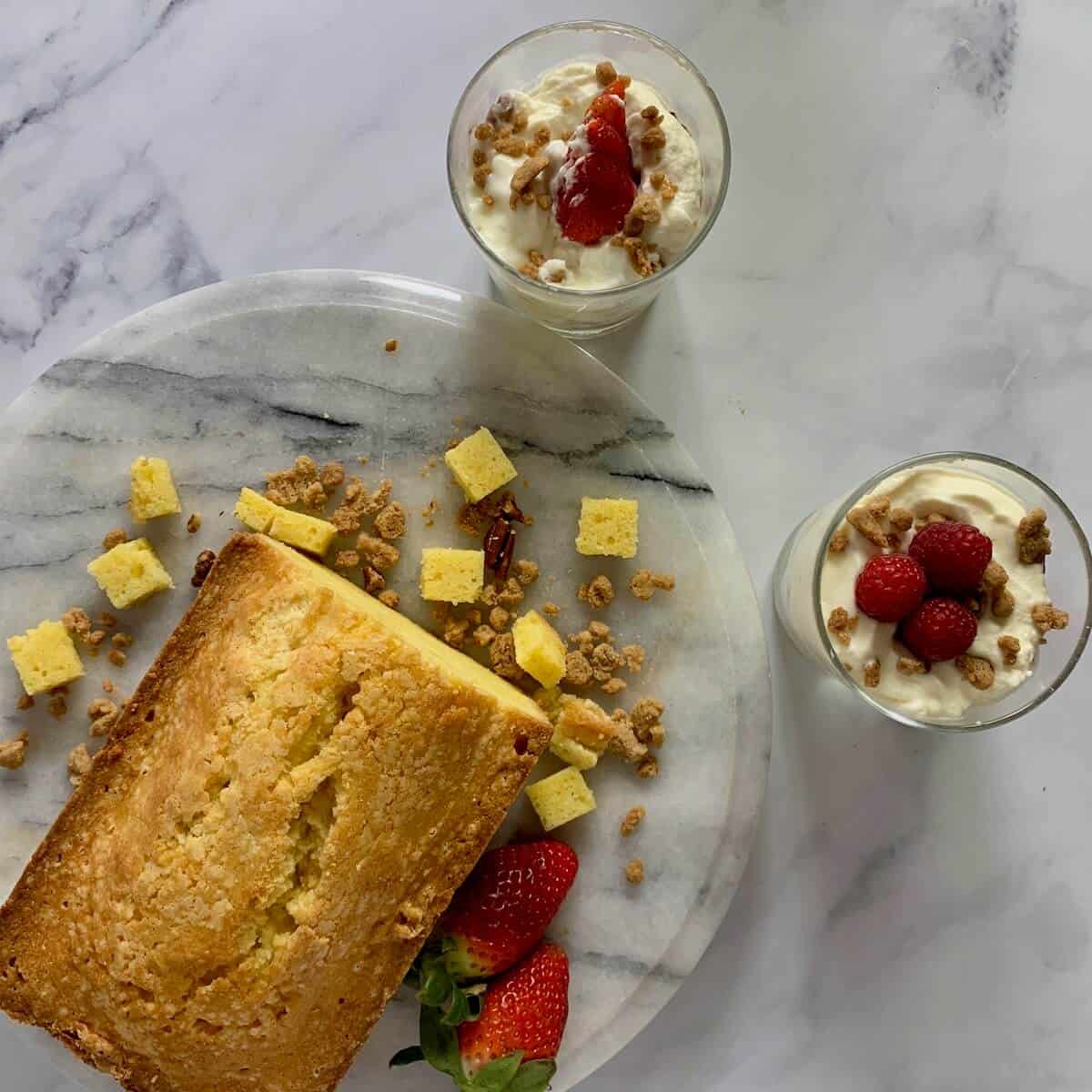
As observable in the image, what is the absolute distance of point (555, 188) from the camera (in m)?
1.87

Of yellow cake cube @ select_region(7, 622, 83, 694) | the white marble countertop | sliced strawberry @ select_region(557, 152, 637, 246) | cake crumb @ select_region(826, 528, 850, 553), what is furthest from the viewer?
the white marble countertop

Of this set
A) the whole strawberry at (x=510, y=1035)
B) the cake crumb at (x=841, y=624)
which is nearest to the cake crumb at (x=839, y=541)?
the cake crumb at (x=841, y=624)

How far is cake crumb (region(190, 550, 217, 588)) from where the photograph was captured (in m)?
2.04

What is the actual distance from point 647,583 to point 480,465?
0.41 m


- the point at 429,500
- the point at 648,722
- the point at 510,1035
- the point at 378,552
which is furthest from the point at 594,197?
the point at 510,1035

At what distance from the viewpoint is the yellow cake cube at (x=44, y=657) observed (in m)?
2.01

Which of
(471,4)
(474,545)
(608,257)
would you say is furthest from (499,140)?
(474,545)

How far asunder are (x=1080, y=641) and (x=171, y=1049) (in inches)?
68.3

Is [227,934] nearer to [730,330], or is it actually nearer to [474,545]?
[474,545]

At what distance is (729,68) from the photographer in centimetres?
221

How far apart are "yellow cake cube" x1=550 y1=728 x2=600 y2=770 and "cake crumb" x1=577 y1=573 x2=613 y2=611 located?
26 cm

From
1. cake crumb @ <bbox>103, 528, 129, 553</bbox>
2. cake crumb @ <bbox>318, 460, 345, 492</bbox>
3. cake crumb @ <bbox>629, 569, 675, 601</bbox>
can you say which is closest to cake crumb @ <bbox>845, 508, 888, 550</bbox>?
cake crumb @ <bbox>629, 569, 675, 601</bbox>

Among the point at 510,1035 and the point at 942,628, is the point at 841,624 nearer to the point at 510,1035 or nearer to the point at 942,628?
the point at 942,628

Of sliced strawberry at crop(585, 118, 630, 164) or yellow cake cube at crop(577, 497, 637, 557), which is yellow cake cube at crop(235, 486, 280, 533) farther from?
sliced strawberry at crop(585, 118, 630, 164)
